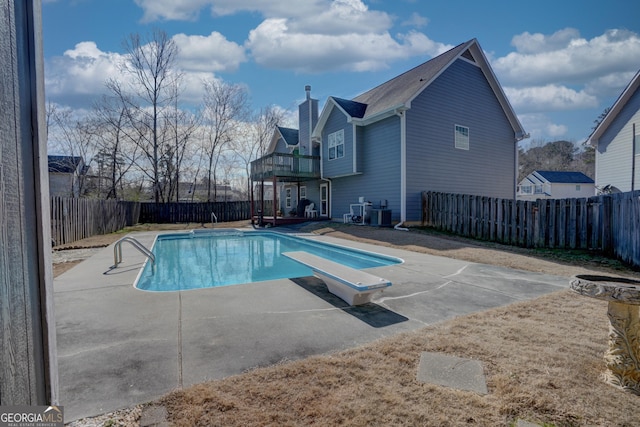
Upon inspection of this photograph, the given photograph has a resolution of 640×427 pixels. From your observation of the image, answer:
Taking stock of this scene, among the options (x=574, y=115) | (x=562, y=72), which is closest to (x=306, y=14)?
(x=562, y=72)

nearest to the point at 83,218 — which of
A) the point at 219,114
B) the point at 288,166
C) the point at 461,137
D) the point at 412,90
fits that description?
the point at 288,166

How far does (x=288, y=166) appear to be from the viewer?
17.4 m

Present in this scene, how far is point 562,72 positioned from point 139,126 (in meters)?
35.2

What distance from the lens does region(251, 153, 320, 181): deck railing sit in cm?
1692

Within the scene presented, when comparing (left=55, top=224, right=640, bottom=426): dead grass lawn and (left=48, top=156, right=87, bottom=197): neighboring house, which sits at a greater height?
(left=48, top=156, right=87, bottom=197): neighboring house

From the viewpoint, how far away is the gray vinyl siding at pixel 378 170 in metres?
13.9

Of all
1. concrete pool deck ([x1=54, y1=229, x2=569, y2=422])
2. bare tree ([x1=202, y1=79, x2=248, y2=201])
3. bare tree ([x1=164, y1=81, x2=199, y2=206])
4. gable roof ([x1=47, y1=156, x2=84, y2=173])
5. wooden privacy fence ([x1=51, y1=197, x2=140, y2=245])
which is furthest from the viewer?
bare tree ([x1=202, y1=79, x2=248, y2=201])

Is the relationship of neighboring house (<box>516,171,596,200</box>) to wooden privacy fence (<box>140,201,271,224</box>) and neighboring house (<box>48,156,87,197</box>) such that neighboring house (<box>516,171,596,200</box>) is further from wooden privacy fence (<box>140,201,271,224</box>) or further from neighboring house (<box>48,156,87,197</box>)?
neighboring house (<box>48,156,87,197</box>)

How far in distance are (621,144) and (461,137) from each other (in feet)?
24.2

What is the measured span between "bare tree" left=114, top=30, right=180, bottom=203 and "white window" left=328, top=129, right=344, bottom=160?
51.3ft

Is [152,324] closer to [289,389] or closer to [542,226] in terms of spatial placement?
[289,389]

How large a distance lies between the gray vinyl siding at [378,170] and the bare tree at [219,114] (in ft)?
55.4

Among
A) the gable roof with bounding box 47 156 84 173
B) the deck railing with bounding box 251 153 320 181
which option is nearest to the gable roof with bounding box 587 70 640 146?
the deck railing with bounding box 251 153 320 181

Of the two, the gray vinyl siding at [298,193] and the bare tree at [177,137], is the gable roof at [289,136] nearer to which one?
the gray vinyl siding at [298,193]
